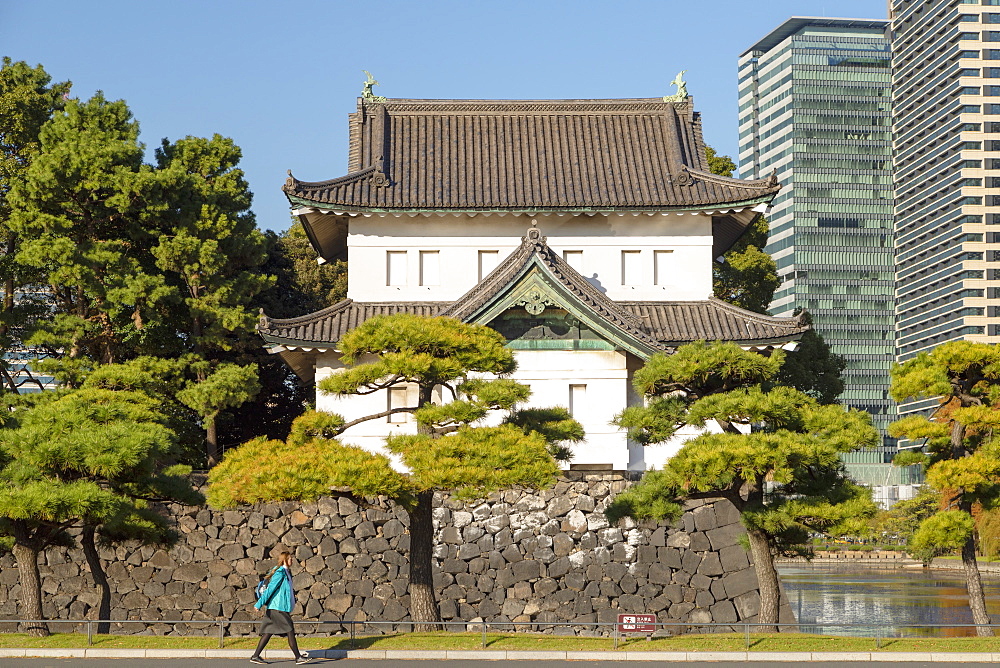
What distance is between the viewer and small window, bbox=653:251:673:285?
1351 inches

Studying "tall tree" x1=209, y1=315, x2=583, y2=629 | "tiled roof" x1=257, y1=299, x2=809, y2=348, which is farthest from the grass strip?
"tiled roof" x1=257, y1=299, x2=809, y2=348

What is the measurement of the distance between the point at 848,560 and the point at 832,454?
72.7 metres

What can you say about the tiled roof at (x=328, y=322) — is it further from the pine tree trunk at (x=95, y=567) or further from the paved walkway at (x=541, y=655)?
the paved walkway at (x=541, y=655)

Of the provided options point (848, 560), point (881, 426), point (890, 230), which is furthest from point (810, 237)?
point (848, 560)

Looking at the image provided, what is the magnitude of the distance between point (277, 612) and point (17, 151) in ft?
73.8

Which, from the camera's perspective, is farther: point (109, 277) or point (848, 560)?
point (848, 560)

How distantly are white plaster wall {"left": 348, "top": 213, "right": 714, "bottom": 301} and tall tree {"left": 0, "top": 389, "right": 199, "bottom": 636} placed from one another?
1238cm

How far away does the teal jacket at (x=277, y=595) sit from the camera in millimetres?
18141

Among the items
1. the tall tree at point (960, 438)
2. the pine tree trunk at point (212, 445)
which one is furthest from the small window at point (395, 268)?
the tall tree at point (960, 438)

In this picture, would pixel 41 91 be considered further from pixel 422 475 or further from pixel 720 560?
pixel 720 560

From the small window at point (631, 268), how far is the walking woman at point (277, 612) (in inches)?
715

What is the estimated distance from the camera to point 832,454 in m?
21.7

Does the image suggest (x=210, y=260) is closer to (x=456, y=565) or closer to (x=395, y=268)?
(x=395, y=268)

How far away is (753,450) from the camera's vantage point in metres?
21.1
